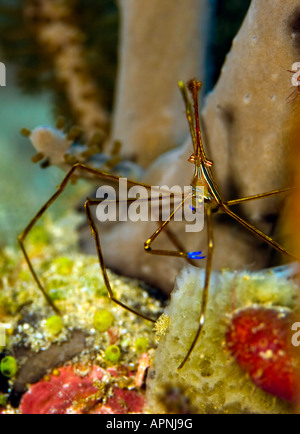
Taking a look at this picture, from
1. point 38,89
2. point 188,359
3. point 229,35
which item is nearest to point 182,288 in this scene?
point 188,359

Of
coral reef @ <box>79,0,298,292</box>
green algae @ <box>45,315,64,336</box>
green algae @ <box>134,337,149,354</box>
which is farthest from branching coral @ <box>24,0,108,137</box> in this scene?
green algae @ <box>134,337,149,354</box>

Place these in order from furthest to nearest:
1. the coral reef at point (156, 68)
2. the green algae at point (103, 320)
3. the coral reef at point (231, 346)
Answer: the coral reef at point (156, 68)
the green algae at point (103, 320)
the coral reef at point (231, 346)

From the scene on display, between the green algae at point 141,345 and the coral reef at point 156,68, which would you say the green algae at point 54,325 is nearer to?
the green algae at point 141,345

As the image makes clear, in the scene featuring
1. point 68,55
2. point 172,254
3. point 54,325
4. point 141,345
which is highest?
point 68,55

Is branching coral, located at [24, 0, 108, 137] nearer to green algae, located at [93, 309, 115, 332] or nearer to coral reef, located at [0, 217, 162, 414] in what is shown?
coral reef, located at [0, 217, 162, 414]

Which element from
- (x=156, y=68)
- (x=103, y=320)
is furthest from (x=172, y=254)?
(x=156, y=68)

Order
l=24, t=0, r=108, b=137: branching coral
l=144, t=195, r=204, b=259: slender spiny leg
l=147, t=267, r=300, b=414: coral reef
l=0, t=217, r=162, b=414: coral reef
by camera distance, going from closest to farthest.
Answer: l=147, t=267, r=300, b=414: coral reef < l=144, t=195, r=204, b=259: slender spiny leg < l=0, t=217, r=162, b=414: coral reef < l=24, t=0, r=108, b=137: branching coral

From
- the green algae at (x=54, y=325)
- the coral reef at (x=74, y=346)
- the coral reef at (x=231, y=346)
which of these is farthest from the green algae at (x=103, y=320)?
the coral reef at (x=231, y=346)

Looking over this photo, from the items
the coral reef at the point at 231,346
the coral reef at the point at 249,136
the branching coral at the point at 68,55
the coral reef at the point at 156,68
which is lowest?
the coral reef at the point at 231,346

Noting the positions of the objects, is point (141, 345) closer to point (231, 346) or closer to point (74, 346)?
point (74, 346)
